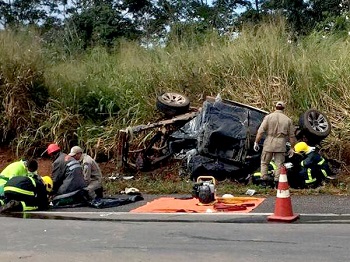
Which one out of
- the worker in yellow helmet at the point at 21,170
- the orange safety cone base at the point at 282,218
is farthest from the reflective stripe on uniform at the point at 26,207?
the orange safety cone base at the point at 282,218

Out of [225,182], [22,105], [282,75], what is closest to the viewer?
[225,182]

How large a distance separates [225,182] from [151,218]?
13.7ft

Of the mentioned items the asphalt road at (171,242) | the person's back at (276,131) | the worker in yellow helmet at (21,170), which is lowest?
the asphalt road at (171,242)

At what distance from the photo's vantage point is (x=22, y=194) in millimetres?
11016

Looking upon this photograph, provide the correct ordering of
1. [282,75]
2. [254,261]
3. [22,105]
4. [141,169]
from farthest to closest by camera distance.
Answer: [22,105] → [282,75] → [141,169] → [254,261]

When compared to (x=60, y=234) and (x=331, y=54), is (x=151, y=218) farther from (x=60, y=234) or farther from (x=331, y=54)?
(x=331, y=54)

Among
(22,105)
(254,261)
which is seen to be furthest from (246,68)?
(254,261)

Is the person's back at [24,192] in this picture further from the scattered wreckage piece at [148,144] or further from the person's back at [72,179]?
the scattered wreckage piece at [148,144]

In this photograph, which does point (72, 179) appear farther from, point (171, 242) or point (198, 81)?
point (198, 81)

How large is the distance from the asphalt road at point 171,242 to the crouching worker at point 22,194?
4.92 ft

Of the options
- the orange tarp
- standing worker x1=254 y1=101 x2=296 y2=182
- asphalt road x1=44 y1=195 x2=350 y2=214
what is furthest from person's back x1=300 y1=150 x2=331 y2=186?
the orange tarp

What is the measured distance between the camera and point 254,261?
655 centimetres

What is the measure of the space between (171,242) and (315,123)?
743 cm

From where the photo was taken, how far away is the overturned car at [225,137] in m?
14.0
